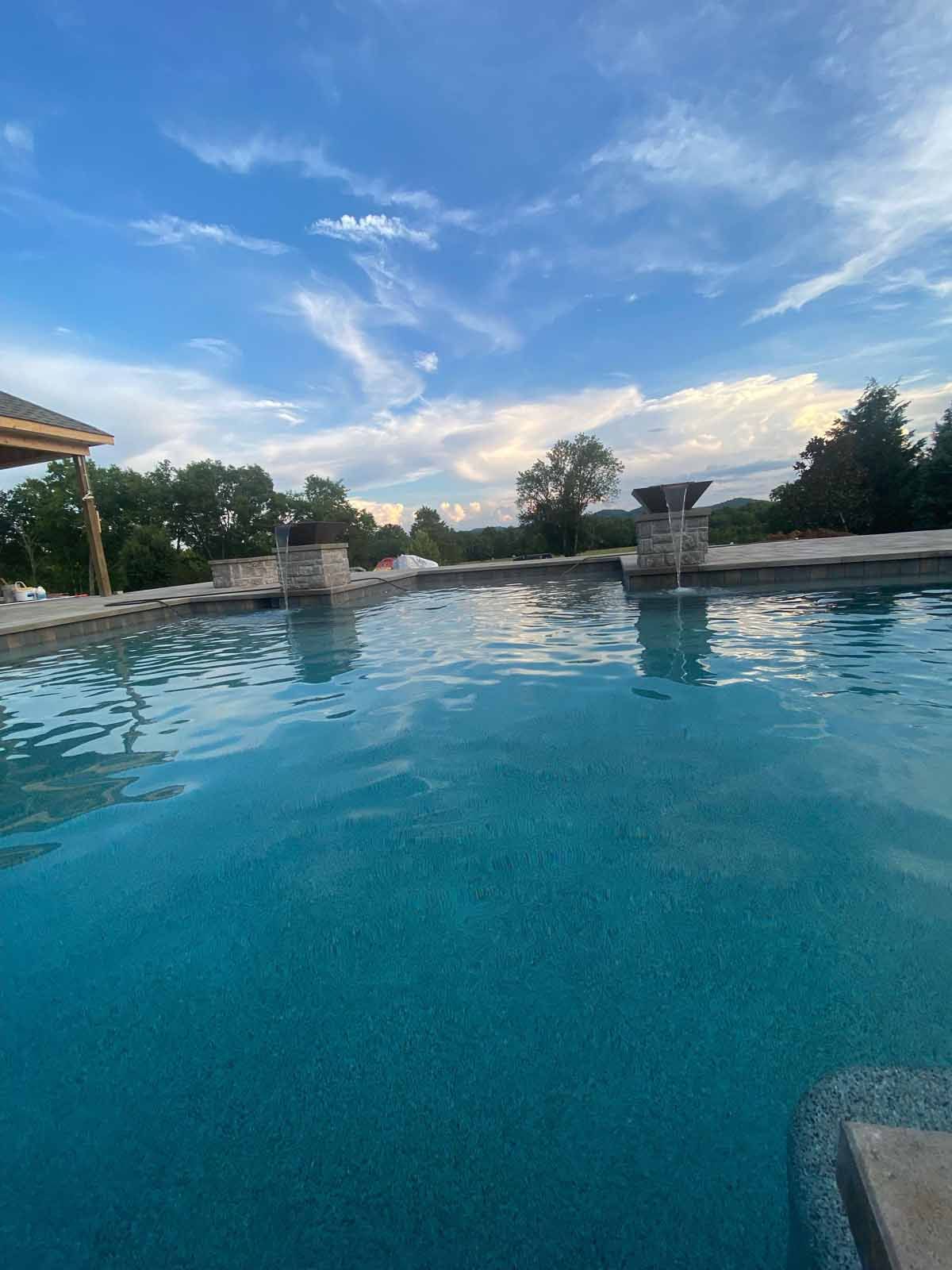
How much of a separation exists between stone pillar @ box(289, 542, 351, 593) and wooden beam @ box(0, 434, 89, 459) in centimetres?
649

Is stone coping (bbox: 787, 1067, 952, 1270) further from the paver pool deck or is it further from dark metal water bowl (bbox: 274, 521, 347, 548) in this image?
dark metal water bowl (bbox: 274, 521, 347, 548)

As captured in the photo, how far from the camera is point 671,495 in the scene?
991cm

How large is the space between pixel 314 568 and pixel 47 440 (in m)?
7.40

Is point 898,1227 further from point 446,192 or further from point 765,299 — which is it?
point 765,299

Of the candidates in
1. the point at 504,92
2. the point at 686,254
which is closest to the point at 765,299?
the point at 686,254

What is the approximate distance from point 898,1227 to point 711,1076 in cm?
78

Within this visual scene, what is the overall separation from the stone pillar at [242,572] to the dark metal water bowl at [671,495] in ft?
37.9

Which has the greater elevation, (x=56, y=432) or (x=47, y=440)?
(x=56, y=432)

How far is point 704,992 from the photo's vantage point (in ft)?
5.57

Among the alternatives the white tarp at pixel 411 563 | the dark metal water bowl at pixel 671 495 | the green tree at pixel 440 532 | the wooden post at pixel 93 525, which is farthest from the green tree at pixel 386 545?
the dark metal water bowl at pixel 671 495

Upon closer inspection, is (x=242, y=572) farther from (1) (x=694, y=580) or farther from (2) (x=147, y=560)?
(2) (x=147, y=560)

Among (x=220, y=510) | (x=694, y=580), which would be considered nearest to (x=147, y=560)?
(x=220, y=510)

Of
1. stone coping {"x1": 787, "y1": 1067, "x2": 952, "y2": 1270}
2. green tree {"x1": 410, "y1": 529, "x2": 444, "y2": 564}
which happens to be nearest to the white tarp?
green tree {"x1": 410, "y1": 529, "x2": 444, "y2": 564}

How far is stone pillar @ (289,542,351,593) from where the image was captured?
13.0 metres
